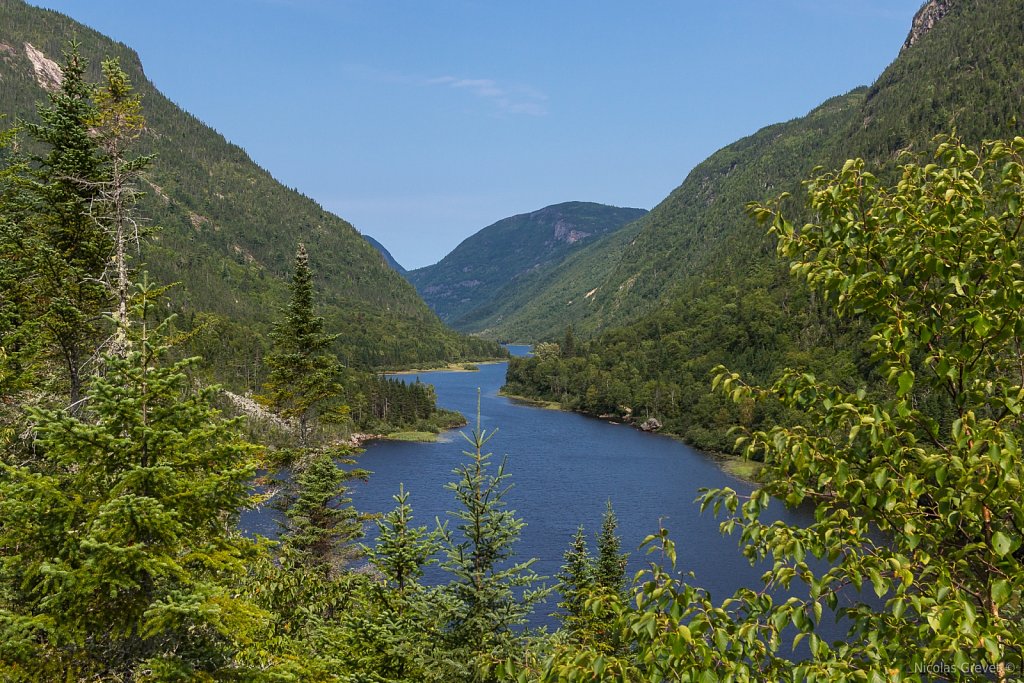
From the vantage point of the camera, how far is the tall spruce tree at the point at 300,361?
3459 centimetres

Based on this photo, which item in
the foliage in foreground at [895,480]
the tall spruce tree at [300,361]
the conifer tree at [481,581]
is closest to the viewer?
the foliage in foreground at [895,480]

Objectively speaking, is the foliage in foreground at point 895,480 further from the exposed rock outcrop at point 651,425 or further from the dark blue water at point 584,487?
the exposed rock outcrop at point 651,425

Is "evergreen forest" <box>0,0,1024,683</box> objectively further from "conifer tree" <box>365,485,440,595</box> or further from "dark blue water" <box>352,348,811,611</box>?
"dark blue water" <box>352,348,811,611</box>

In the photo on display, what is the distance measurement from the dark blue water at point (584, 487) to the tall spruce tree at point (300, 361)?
59.3 ft

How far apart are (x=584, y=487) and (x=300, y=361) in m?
67.5

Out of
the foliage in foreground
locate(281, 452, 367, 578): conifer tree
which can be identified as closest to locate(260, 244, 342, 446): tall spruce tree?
locate(281, 452, 367, 578): conifer tree

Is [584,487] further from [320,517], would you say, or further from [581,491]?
[320,517]

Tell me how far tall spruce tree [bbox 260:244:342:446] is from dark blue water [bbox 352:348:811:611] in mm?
18084

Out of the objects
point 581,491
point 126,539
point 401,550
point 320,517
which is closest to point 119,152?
point 126,539

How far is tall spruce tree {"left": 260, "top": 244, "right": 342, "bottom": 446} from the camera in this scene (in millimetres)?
34594

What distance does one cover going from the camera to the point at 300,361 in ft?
114

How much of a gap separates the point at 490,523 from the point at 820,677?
39.8 ft

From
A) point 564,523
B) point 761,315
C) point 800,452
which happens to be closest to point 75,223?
point 800,452

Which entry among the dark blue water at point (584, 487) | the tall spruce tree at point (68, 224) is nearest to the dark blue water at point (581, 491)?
the dark blue water at point (584, 487)
